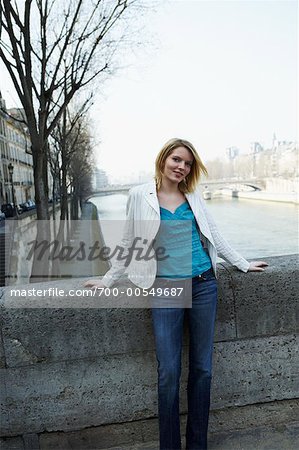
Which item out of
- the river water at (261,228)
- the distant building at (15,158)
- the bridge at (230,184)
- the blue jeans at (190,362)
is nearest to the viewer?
the blue jeans at (190,362)

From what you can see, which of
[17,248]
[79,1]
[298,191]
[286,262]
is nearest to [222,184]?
[298,191]

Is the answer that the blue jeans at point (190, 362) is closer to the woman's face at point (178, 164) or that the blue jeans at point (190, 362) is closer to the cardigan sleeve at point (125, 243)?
the cardigan sleeve at point (125, 243)

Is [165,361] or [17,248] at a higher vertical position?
[165,361]

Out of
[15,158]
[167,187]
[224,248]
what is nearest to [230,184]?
[15,158]

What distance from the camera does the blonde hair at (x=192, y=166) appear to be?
2.40 meters

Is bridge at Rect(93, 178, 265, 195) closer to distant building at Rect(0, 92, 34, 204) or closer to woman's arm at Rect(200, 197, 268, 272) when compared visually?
distant building at Rect(0, 92, 34, 204)

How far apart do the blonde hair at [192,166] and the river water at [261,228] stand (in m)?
20.3

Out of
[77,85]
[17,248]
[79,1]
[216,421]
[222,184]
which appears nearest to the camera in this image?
[216,421]

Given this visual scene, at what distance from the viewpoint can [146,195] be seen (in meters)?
2.36

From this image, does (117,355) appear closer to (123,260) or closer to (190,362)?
(190,362)

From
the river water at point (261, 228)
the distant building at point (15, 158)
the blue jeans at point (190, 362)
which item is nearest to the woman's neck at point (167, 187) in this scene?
the blue jeans at point (190, 362)

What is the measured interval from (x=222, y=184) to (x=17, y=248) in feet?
176

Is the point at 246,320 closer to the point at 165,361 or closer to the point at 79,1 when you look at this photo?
the point at 165,361

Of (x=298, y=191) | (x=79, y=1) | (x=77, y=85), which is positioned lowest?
(x=298, y=191)
